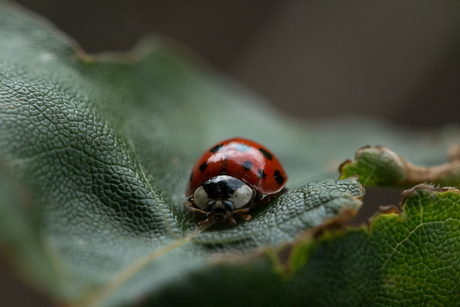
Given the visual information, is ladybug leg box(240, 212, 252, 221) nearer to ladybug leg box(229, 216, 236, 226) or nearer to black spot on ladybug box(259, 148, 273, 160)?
ladybug leg box(229, 216, 236, 226)

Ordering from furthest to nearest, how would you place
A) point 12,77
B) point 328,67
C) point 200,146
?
point 328,67 < point 200,146 < point 12,77

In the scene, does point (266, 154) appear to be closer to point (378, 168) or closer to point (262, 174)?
point (262, 174)

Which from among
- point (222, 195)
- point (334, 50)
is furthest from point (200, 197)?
point (334, 50)

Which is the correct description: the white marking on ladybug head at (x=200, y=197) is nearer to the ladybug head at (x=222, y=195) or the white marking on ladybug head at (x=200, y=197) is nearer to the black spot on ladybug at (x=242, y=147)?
the ladybug head at (x=222, y=195)

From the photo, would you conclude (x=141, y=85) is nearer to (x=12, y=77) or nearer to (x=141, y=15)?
(x=12, y=77)

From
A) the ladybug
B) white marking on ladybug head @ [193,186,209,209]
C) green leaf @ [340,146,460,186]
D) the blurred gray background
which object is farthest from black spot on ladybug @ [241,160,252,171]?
the blurred gray background

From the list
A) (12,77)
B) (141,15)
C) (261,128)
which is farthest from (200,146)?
(141,15)

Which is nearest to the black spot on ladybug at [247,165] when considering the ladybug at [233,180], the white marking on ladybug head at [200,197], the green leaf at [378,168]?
the ladybug at [233,180]
